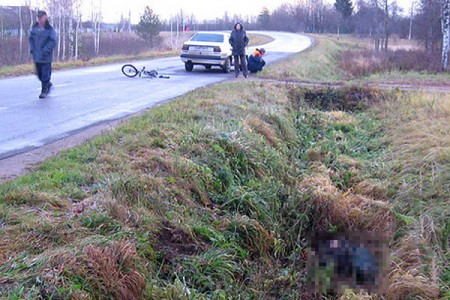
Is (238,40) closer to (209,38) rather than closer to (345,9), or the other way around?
(209,38)

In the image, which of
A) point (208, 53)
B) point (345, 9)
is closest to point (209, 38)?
point (208, 53)

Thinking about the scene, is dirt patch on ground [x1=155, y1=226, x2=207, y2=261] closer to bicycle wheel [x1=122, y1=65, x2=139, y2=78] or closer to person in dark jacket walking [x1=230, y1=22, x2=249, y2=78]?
person in dark jacket walking [x1=230, y1=22, x2=249, y2=78]

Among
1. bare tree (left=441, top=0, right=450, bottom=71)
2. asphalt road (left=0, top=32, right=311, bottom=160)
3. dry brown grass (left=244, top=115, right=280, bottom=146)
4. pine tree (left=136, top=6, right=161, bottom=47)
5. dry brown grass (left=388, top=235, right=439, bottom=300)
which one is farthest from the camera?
pine tree (left=136, top=6, right=161, bottom=47)

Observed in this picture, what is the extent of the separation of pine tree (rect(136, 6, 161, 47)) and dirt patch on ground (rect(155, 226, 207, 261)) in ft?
151

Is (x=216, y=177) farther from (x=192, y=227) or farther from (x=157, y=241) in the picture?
(x=157, y=241)

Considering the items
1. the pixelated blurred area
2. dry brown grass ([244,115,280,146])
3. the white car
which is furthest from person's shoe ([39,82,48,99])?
the white car

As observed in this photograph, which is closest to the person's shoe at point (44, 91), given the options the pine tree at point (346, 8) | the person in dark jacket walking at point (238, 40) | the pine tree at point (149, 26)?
the person in dark jacket walking at point (238, 40)

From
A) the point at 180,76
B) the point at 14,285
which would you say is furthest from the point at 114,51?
the point at 14,285

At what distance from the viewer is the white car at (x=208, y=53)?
20250 mm

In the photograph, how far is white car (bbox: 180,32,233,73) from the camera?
66.4 feet

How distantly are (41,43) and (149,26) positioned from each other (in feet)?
129

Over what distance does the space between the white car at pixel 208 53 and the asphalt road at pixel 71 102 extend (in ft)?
6.17

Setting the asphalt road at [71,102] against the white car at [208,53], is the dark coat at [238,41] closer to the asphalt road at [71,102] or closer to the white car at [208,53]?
the asphalt road at [71,102]

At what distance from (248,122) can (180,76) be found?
30.5 ft
